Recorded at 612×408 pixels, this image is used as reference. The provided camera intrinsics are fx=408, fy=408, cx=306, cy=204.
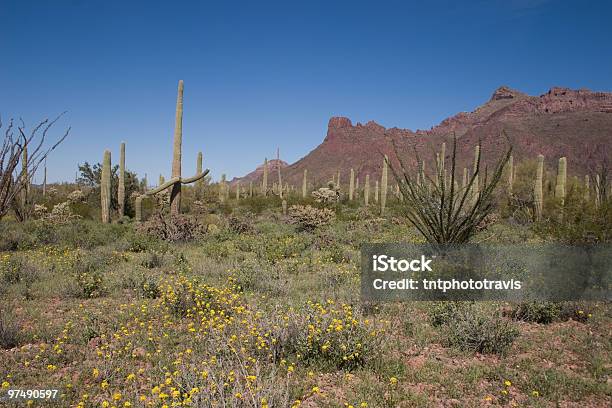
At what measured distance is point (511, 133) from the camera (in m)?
78.1

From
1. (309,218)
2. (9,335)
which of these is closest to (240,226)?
(309,218)

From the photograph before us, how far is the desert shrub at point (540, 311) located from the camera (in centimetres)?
577

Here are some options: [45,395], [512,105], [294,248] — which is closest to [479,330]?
[45,395]

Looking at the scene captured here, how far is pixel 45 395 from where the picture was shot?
3.59 metres

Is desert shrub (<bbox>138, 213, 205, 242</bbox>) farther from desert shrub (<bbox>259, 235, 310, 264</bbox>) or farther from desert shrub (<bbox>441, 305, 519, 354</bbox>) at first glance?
desert shrub (<bbox>441, 305, 519, 354</bbox>)

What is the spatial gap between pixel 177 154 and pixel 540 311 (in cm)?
1226

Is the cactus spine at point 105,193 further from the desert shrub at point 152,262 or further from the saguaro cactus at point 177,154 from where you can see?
the desert shrub at point 152,262

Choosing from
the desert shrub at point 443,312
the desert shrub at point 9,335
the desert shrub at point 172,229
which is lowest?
the desert shrub at point 9,335

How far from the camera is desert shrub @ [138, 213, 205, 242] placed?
1262cm

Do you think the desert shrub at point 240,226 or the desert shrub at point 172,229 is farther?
the desert shrub at point 240,226

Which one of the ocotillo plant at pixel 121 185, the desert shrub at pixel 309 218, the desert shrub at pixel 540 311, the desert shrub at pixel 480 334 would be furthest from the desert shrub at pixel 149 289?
the ocotillo plant at pixel 121 185

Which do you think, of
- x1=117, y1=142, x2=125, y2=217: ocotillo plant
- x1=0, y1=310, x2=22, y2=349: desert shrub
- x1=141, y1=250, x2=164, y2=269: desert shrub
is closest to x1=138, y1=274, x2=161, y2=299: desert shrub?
x1=0, y1=310, x2=22, y2=349: desert shrub

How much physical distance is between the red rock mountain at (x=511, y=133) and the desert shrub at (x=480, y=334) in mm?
50003

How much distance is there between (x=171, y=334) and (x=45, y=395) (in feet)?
5.24
